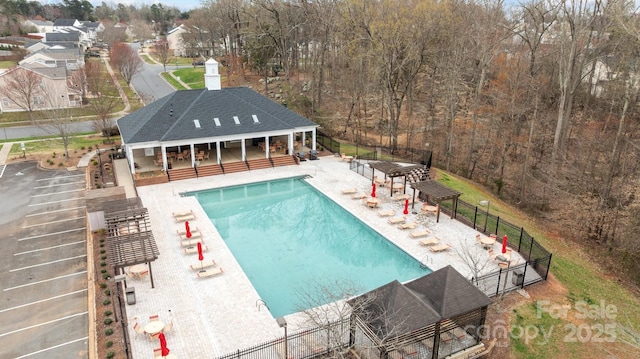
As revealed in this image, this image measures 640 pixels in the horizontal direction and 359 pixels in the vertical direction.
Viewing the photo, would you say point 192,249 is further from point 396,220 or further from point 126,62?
point 126,62

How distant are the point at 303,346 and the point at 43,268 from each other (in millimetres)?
13116

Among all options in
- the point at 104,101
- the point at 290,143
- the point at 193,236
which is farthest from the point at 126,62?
the point at 193,236

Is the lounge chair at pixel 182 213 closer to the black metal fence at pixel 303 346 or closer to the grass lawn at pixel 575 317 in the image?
the black metal fence at pixel 303 346

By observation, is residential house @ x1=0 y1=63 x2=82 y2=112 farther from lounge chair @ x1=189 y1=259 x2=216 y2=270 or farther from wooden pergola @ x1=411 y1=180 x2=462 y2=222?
wooden pergola @ x1=411 y1=180 x2=462 y2=222

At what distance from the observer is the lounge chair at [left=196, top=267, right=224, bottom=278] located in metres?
17.7

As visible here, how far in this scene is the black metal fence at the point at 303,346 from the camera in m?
12.8

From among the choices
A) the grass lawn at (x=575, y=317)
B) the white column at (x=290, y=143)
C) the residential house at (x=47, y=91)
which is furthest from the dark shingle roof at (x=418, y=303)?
the residential house at (x=47, y=91)

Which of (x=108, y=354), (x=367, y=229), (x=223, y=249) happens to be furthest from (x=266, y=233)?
(x=108, y=354)

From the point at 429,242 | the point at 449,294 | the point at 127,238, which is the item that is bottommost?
the point at 429,242

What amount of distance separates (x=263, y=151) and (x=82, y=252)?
1680 cm

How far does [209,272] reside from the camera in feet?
58.6

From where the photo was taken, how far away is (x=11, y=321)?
1538cm

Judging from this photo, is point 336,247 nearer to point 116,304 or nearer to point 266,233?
point 266,233

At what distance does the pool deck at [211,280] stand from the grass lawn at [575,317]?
9.08ft
